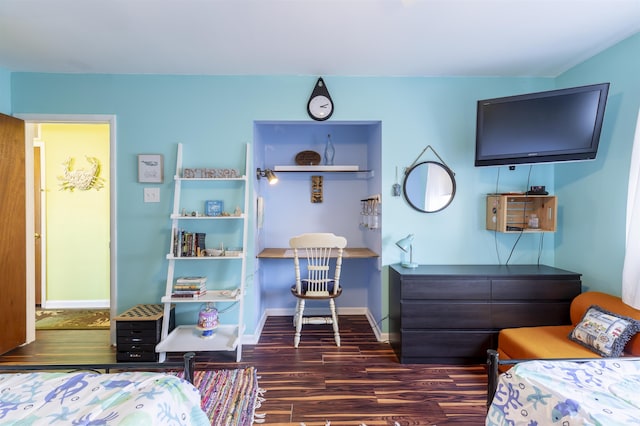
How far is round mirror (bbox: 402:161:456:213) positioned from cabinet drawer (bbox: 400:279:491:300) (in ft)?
2.39

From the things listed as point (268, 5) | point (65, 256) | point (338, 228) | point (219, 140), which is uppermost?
point (268, 5)

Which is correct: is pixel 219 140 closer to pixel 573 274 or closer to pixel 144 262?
pixel 144 262

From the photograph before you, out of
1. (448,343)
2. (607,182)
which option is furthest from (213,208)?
(607,182)

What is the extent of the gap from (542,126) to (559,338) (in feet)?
5.04

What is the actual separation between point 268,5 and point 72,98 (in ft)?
7.17

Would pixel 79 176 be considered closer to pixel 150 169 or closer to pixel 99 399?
pixel 150 169

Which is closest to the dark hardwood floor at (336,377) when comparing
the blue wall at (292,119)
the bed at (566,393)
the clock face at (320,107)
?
the blue wall at (292,119)

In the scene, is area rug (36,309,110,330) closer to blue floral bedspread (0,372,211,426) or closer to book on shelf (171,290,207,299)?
book on shelf (171,290,207,299)

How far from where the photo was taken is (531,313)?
2445mm

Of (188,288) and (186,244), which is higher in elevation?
(186,244)

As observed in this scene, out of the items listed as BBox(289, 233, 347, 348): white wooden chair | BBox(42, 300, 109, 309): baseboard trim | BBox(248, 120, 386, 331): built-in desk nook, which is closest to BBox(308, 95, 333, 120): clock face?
BBox(248, 120, 386, 331): built-in desk nook

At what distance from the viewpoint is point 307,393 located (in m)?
2.12

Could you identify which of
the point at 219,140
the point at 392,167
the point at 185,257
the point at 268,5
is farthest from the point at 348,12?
the point at 185,257

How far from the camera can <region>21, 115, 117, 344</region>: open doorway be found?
391 cm
